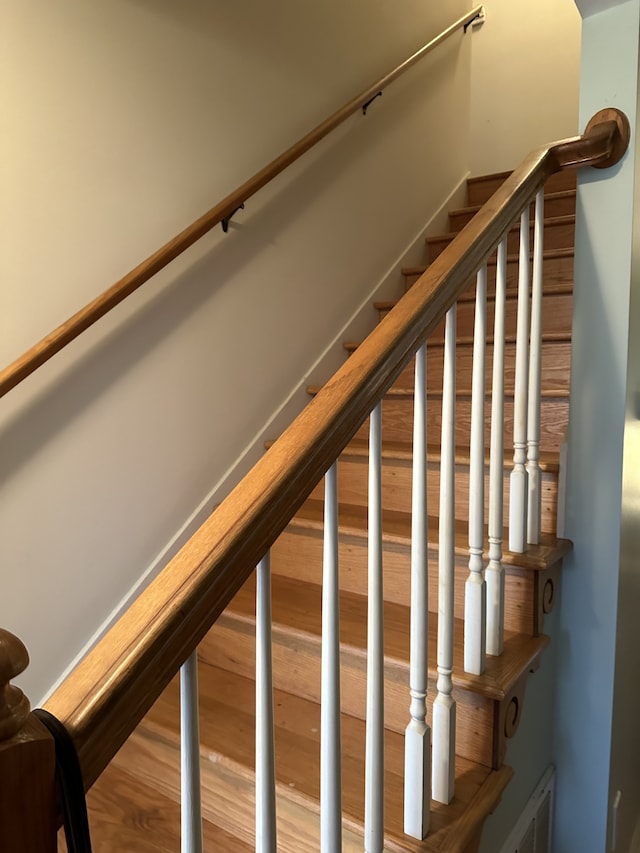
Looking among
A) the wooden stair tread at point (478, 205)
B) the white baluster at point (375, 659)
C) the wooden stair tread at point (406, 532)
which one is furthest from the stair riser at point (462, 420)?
the wooden stair tread at point (478, 205)

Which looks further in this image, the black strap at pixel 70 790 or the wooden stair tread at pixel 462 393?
the wooden stair tread at pixel 462 393

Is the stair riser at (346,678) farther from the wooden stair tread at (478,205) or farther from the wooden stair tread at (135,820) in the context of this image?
the wooden stair tread at (478,205)

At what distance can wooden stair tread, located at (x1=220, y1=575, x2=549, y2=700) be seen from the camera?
1207 mm

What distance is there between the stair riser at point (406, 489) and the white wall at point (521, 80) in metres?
2.14

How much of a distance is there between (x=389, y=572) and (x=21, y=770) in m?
1.20

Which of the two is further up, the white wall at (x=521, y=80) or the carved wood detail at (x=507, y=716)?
the white wall at (x=521, y=80)

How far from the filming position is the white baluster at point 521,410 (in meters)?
1.33

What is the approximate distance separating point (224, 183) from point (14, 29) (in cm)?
69

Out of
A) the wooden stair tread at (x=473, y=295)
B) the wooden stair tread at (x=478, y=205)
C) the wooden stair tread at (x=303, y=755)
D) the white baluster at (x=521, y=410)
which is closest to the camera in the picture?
the wooden stair tread at (x=303, y=755)

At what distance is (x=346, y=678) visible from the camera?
4.65ft

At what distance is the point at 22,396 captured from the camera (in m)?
1.53

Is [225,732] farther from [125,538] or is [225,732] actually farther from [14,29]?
[14,29]

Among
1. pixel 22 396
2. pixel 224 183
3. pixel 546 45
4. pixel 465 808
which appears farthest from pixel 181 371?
pixel 546 45

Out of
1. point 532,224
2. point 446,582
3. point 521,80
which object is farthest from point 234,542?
point 521,80
